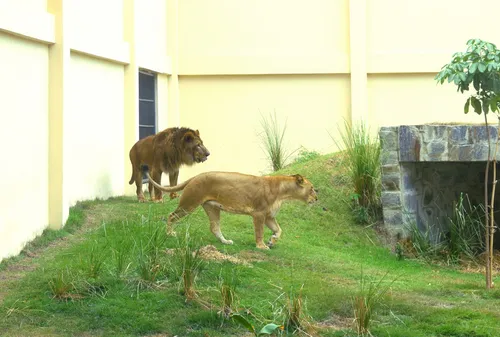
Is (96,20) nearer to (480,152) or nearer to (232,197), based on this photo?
(232,197)

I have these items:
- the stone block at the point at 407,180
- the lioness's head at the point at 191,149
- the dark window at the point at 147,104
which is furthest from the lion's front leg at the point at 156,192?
the stone block at the point at 407,180

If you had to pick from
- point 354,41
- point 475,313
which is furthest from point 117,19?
point 475,313

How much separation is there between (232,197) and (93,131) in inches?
151

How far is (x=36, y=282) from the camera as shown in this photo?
9156 mm

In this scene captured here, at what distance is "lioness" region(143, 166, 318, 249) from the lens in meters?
11.4

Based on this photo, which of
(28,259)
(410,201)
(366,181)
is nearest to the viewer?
(28,259)

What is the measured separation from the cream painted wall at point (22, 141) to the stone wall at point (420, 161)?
488cm

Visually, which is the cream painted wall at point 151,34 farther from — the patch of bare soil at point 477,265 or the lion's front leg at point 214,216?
the patch of bare soil at point 477,265

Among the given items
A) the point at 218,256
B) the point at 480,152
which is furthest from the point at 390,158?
the point at 218,256

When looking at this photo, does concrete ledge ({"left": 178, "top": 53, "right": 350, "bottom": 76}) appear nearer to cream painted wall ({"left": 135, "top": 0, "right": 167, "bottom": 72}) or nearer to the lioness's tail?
cream painted wall ({"left": 135, "top": 0, "right": 167, "bottom": 72})

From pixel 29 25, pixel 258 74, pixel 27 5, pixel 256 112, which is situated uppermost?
pixel 27 5

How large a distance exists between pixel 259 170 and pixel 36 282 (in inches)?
390

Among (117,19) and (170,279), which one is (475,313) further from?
(117,19)

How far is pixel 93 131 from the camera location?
47.4ft
